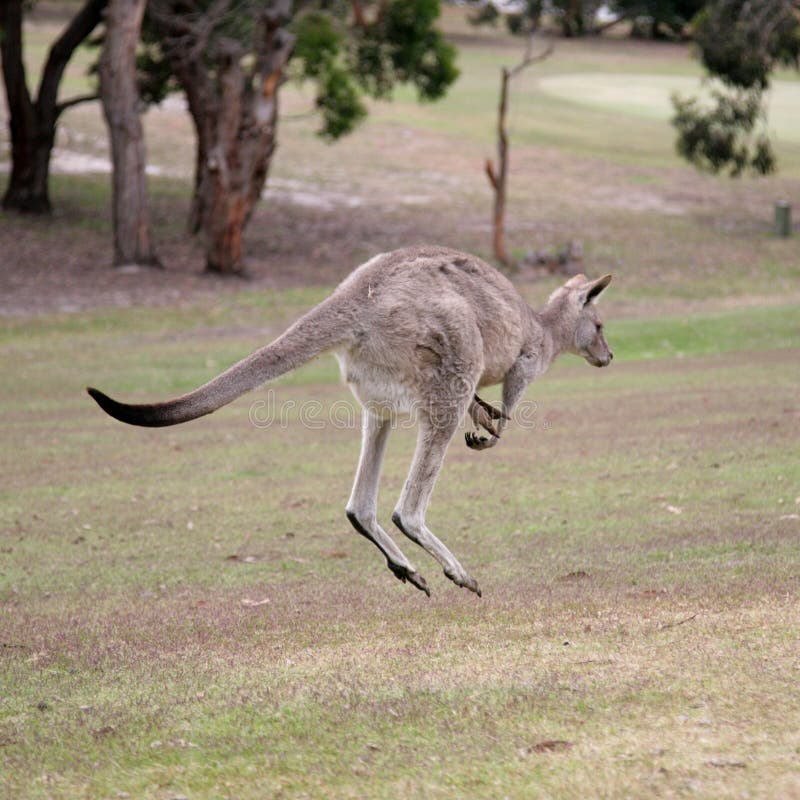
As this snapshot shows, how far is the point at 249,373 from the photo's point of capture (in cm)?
599

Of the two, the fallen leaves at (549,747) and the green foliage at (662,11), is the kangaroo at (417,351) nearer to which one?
the fallen leaves at (549,747)

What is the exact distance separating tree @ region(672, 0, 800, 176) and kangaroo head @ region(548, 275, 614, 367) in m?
24.8

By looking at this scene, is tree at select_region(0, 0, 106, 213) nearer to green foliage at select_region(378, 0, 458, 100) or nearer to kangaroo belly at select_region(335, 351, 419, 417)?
green foliage at select_region(378, 0, 458, 100)

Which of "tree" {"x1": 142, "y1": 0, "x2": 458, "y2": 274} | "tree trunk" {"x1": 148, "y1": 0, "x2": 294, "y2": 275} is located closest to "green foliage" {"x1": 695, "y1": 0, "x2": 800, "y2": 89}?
"tree" {"x1": 142, "y1": 0, "x2": 458, "y2": 274}

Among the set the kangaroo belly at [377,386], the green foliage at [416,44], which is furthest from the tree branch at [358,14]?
the kangaroo belly at [377,386]

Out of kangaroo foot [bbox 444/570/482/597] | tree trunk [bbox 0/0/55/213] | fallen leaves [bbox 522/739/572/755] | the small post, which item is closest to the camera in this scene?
fallen leaves [bbox 522/739/572/755]

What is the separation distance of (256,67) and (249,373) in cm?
2195

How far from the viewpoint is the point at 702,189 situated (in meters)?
41.7

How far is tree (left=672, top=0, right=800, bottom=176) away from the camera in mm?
31547

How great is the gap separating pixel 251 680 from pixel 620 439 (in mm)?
7608

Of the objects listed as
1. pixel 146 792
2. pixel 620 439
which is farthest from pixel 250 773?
pixel 620 439

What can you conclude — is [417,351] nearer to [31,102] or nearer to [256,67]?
[256,67]

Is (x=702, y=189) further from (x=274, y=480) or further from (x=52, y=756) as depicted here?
(x=52, y=756)

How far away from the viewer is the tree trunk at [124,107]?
2470 centimetres
